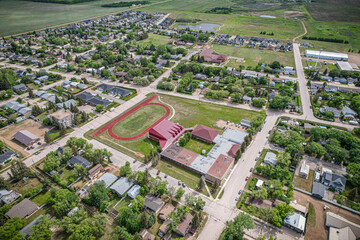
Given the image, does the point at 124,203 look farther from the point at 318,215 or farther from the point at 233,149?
the point at 318,215

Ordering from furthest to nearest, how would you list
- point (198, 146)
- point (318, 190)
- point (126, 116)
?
point (126, 116)
point (198, 146)
point (318, 190)

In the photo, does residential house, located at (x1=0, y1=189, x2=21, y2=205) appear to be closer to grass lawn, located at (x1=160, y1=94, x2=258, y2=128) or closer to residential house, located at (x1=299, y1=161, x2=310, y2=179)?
grass lawn, located at (x1=160, y1=94, x2=258, y2=128)

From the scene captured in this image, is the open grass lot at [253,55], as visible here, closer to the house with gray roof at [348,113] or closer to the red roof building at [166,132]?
the house with gray roof at [348,113]

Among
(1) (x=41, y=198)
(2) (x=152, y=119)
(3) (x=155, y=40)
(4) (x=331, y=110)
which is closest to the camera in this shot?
(1) (x=41, y=198)

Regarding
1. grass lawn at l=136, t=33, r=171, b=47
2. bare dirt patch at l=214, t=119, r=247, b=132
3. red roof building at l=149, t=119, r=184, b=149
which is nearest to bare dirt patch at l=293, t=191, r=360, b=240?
bare dirt patch at l=214, t=119, r=247, b=132

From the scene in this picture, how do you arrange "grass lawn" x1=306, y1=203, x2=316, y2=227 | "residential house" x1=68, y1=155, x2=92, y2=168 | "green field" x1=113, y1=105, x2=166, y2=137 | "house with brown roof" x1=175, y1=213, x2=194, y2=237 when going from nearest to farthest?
"house with brown roof" x1=175, y1=213, x2=194, y2=237, "grass lawn" x1=306, y1=203, x2=316, y2=227, "residential house" x1=68, y1=155, x2=92, y2=168, "green field" x1=113, y1=105, x2=166, y2=137

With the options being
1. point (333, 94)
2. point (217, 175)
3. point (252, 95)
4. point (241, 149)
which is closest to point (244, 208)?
point (217, 175)

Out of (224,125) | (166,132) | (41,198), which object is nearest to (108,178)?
(41,198)
